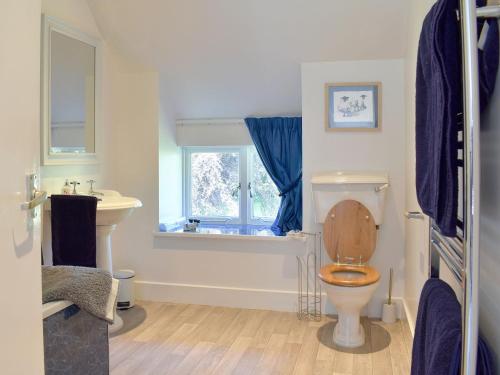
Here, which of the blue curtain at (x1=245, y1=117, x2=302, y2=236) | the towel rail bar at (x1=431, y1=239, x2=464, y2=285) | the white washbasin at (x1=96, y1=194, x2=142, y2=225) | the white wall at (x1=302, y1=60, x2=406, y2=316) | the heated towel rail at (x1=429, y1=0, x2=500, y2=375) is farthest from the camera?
the blue curtain at (x1=245, y1=117, x2=302, y2=236)

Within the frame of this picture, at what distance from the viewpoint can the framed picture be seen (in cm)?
322

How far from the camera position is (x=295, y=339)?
2.91 m

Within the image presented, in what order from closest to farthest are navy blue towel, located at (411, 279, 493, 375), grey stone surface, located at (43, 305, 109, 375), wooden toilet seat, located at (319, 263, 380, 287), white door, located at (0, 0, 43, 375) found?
1. navy blue towel, located at (411, 279, 493, 375)
2. white door, located at (0, 0, 43, 375)
3. grey stone surface, located at (43, 305, 109, 375)
4. wooden toilet seat, located at (319, 263, 380, 287)

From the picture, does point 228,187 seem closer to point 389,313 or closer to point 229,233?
point 229,233

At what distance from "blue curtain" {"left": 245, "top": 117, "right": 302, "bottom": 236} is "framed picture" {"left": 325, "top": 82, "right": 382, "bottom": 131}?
1.88 ft

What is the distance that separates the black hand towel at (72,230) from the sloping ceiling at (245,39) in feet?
4.31

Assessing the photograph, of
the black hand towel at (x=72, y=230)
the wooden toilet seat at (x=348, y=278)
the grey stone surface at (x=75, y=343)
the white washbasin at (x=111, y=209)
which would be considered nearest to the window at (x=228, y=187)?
the wooden toilet seat at (x=348, y=278)

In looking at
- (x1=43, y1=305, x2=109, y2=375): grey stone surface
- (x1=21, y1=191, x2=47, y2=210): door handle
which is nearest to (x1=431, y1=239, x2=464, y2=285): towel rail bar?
(x1=21, y1=191, x2=47, y2=210): door handle

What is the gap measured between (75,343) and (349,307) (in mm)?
1640

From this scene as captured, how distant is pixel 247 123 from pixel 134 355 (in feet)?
6.78

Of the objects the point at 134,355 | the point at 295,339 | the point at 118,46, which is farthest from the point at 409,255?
the point at 118,46

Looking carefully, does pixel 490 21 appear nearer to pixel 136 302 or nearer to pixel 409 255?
pixel 409 255

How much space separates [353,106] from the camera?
3252 mm

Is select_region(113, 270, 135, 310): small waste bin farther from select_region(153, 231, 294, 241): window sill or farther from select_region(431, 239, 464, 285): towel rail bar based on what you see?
select_region(431, 239, 464, 285): towel rail bar
